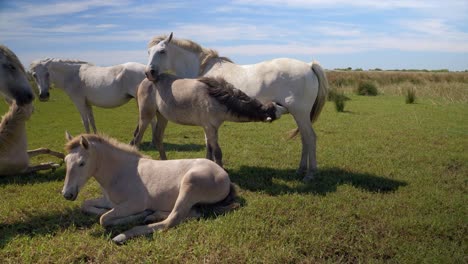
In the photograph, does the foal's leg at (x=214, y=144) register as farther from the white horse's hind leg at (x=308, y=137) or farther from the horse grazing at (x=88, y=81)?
the horse grazing at (x=88, y=81)

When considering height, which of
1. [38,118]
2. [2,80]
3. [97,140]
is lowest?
[38,118]

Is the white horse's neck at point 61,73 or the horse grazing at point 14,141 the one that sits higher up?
the white horse's neck at point 61,73

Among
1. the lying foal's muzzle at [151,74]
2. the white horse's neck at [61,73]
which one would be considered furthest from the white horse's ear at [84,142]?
the white horse's neck at [61,73]

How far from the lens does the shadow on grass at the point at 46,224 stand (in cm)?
425

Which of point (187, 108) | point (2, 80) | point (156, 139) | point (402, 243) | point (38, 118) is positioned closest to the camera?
point (402, 243)

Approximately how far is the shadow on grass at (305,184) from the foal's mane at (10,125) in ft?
12.6

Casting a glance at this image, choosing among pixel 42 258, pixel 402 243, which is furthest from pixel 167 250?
pixel 402 243

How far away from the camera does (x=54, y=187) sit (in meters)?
5.93

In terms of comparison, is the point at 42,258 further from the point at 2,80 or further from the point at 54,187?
the point at 2,80

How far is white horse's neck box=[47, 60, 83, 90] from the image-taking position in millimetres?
9633

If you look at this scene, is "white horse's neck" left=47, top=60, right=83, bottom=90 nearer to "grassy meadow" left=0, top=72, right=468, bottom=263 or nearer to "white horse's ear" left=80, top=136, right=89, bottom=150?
"grassy meadow" left=0, top=72, right=468, bottom=263

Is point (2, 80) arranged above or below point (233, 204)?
above

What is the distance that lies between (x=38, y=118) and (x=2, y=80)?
1070 cm

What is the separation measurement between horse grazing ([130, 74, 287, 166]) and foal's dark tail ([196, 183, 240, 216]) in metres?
1.15
